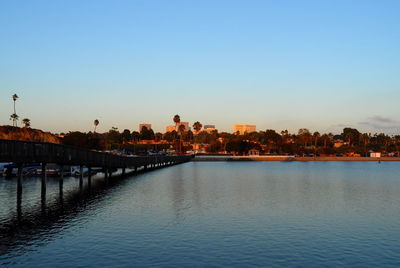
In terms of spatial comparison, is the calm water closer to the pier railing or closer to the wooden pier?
the wooden pier

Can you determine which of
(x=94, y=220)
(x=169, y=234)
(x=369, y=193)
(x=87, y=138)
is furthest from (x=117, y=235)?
(x=87, y=138)

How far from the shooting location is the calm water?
25719 mm

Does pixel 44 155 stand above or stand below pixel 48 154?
below

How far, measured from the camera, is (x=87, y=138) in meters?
189

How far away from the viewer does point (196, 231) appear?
3362 centimetres

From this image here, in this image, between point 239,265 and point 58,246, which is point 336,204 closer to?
point 239,265

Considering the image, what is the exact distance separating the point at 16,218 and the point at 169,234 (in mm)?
15476

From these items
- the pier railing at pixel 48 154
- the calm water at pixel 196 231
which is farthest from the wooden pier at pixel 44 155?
the calm water at pixel 196 231

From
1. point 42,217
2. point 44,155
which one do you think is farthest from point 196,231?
point 44,155

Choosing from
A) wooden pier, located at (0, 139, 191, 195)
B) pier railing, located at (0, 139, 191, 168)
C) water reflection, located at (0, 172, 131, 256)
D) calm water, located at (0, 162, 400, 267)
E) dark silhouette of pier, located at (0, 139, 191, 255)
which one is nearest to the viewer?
calm water, located at (0, 162, 400, 267)

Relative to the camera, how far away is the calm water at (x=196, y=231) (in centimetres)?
2572

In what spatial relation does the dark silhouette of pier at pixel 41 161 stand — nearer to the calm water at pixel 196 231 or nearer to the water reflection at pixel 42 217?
the water reflection at pixel 42 217

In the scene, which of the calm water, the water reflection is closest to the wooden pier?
the water reflection

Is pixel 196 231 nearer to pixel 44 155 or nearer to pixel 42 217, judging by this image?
pixel 42 217
